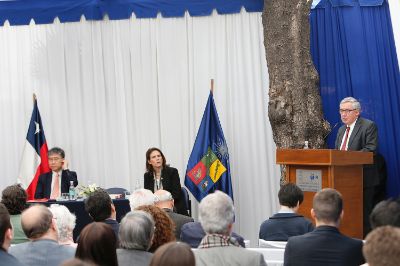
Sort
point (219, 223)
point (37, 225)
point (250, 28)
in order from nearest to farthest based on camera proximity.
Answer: point (219, 223), point (37, 225), point (250, 28)

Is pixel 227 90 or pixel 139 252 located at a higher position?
pixel 227 90

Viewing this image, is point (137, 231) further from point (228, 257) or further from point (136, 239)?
point (228, 257)

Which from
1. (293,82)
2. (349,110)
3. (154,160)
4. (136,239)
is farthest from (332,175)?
(136,239)

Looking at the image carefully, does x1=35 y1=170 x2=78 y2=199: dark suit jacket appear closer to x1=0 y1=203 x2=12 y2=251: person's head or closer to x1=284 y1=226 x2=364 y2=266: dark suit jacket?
x1=0 y1=203 x2=12 y2=251: person's head

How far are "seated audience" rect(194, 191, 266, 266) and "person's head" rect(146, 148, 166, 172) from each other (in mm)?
4461

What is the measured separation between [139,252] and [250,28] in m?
5.50

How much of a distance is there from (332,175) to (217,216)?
9.67ft

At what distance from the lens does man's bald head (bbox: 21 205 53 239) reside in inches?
163

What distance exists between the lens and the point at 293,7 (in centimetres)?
823

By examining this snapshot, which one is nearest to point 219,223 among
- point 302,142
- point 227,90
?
point 302,142

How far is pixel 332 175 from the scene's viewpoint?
650cm

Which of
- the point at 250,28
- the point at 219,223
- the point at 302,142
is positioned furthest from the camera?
the point at 250,28

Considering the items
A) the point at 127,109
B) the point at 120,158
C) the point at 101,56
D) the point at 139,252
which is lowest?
the point at 139,252

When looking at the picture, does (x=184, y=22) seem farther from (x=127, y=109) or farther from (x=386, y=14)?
(x=386, y=14)
